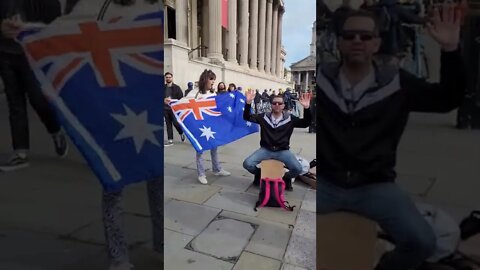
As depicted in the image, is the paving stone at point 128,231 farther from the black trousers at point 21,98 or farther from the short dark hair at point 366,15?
the short dark hair at point 366,15

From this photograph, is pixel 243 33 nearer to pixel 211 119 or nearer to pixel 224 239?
pixel 211 119

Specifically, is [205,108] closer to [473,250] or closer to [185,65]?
[473,250]

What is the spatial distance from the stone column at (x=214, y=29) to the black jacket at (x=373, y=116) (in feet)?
73.8

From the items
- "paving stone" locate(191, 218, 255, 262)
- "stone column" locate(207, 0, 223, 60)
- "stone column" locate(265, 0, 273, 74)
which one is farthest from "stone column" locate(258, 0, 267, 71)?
"paving stone" locate(191, 218, 255, 262)

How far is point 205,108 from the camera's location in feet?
19.9

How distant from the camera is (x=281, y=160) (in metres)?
5.09

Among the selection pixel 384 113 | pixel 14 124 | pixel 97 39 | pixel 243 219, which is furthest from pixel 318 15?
pixel 243 219

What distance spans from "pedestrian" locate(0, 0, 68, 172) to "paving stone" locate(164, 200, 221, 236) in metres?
1.97

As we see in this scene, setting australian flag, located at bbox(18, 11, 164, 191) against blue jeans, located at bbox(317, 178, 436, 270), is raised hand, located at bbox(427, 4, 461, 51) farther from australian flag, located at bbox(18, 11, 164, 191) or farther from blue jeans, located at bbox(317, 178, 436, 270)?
australian flag, located at bbox(18, 11, 164, 191)

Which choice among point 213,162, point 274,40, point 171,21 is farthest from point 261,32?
point 213,162

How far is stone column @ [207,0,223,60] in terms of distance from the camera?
78.4ft

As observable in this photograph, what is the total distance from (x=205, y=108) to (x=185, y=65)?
10025 millimetres

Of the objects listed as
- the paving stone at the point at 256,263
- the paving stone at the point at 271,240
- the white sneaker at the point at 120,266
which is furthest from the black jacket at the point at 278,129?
the white sneaker at the point at 120,266

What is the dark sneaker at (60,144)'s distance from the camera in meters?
2.13
